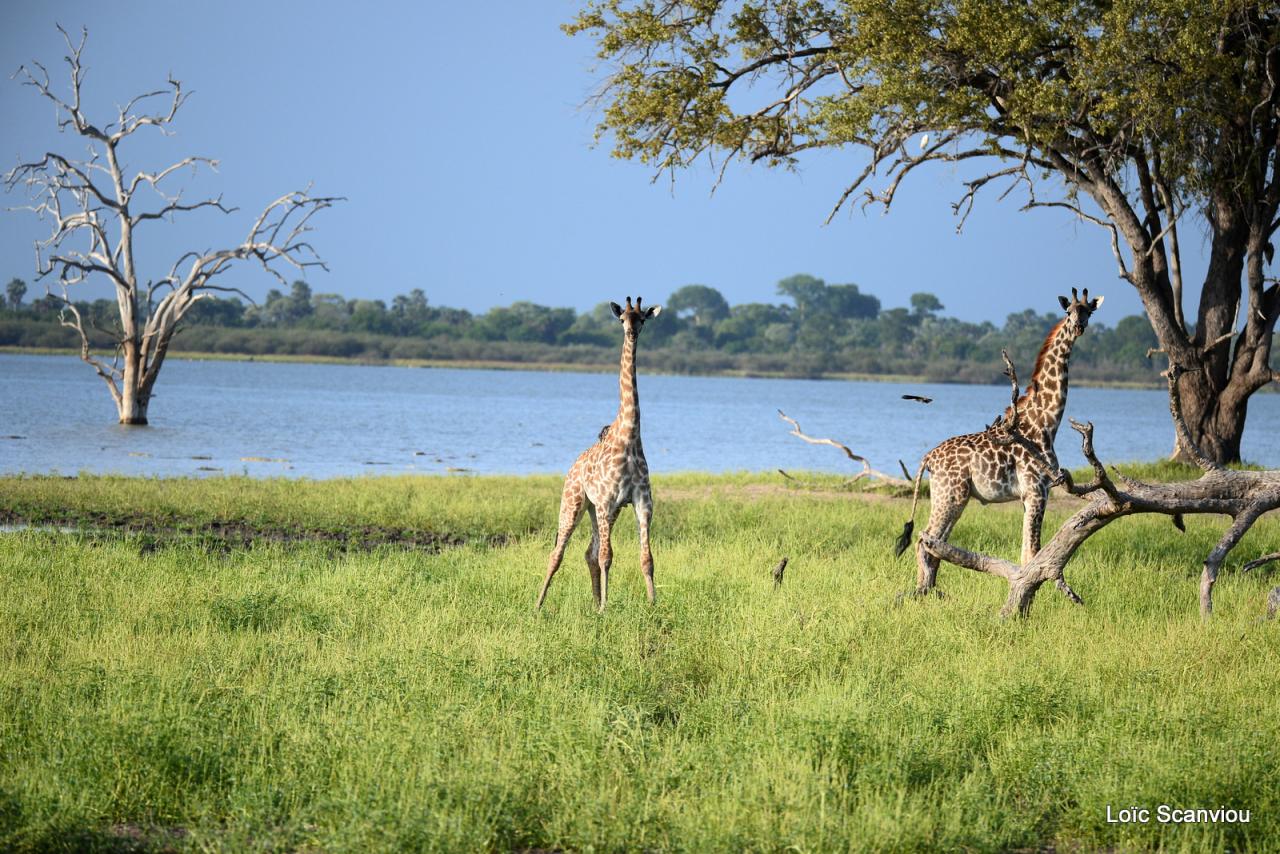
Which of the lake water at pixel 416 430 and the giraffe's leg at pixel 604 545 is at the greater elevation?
the giraffe's leg at pixel 604 545

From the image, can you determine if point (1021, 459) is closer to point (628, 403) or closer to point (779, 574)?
point (779, 574)

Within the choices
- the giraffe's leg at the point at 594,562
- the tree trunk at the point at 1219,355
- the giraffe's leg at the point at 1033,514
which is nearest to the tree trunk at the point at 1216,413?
the tree trunk at the point at 1219,355

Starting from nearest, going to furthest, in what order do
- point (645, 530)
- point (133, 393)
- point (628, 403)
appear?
point (645, 530) < point (628, 403) < point (133, 393)

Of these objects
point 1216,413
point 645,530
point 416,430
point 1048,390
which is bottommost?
point 416,430

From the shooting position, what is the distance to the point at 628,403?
31.9ft

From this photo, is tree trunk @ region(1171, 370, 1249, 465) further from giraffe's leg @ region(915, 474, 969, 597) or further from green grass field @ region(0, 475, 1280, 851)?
giraffe's leg @ region(915, 474, 969, 597)

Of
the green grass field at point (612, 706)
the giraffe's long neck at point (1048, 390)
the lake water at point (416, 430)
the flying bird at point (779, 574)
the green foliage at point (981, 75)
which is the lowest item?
the lake water at point (416, 430)

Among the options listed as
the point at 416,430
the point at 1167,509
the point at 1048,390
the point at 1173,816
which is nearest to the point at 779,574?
the point at 1048,390

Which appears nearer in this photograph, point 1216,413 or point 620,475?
point 620,475

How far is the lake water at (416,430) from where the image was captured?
27.8 meters

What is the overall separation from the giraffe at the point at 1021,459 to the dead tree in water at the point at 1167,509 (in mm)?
1168

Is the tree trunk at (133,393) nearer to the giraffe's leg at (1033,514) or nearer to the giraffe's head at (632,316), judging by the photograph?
the giraffe's head at (632,316)

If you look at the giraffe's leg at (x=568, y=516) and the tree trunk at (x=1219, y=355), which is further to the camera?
the tree trunk at (x=1219, y=355)

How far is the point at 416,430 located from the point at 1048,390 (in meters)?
32.9
